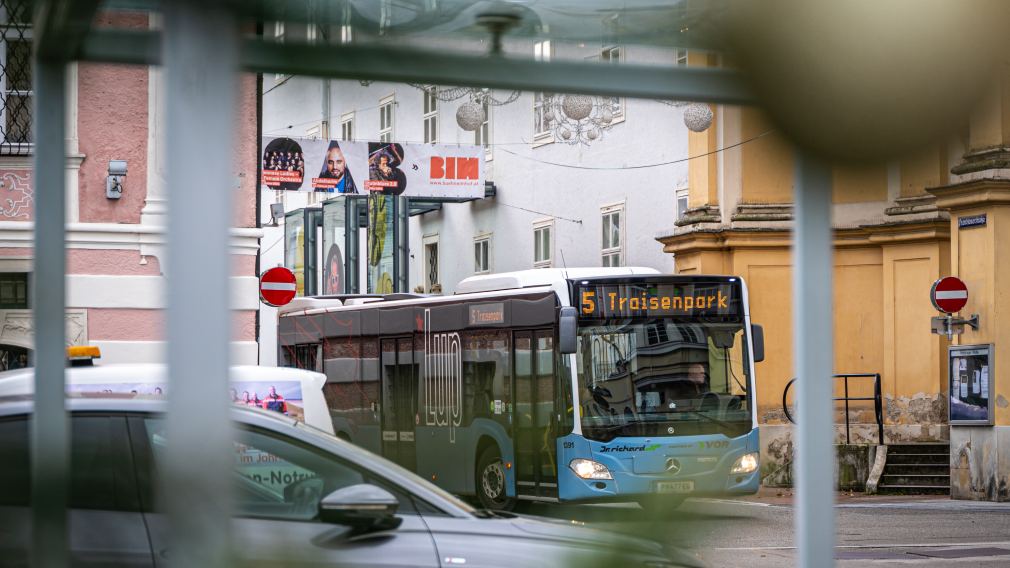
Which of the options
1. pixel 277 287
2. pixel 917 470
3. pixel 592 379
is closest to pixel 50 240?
pixel 592 379

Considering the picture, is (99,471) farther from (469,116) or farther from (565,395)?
(469,116)

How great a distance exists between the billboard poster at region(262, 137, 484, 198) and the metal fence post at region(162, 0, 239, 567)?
89.8ft

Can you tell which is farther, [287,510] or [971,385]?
[971,385]

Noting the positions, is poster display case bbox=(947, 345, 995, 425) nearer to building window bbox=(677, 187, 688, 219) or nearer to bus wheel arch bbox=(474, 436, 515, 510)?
bus wheel arch bbox=(474, 436, 515, 510)

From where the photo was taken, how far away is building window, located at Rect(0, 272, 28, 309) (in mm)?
15336

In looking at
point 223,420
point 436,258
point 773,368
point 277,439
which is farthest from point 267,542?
point 436,258

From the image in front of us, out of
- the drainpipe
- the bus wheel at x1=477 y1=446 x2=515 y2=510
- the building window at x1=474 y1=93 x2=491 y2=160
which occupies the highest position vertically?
the building window at x1=474 y1=93 x2=491 y2=160

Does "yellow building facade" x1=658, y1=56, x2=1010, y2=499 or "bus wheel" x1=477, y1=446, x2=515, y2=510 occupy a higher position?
"yellow building facade" x1=658, y1=56, x2=1010, y2=499

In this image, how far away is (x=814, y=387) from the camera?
1.93m

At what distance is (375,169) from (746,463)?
15527 mm

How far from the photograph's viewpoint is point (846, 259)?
25359 millimetres

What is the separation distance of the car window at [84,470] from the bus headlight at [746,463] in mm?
13159

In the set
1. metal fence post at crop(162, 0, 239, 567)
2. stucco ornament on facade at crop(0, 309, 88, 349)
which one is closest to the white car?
metal fence post at crop(162, 0, 239, 567)

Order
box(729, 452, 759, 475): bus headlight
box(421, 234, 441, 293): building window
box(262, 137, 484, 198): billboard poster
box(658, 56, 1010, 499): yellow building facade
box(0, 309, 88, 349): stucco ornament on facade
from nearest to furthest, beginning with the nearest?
box(0, 309, 88, 349): stucco ornament on facade < box(729, 452, 759, 475): bus headlight < box(658, 56, 1010, 499): yellow building facade < box(262, 137, 484, 198): billboard poster < box(421, 234, 441, 293): building window
